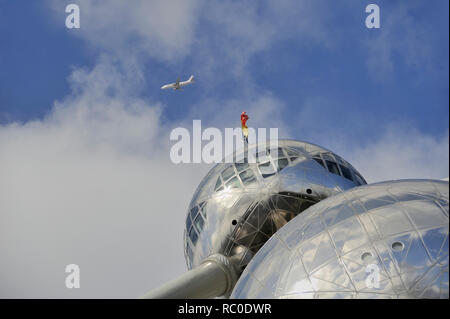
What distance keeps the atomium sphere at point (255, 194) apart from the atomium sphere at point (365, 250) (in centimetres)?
428

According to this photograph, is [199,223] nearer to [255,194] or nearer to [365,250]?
[255,194]

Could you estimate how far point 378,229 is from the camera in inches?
309

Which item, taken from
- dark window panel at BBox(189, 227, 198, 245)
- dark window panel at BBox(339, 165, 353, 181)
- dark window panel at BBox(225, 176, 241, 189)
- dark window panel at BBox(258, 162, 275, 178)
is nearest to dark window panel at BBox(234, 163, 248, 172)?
dark window panel at BBox(225, 176, 241, 189)

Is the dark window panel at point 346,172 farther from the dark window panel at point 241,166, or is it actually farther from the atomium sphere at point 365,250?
the atomium sphere at point 365,250

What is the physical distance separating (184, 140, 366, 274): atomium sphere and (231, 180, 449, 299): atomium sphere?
428 centimetres

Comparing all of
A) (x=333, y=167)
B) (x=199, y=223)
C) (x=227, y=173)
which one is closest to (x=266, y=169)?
(x=227, y=173)

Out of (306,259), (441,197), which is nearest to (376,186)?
(441,197)

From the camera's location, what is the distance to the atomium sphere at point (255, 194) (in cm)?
1338

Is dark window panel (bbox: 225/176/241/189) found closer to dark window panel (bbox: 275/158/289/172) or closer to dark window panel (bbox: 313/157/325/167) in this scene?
dark window panel (bbox: 275/158/289/172)

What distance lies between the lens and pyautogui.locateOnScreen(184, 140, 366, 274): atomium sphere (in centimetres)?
1338

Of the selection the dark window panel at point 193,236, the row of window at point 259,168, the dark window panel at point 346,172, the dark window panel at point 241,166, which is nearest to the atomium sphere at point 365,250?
the row of window at point 259,168

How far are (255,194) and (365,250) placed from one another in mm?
6148
